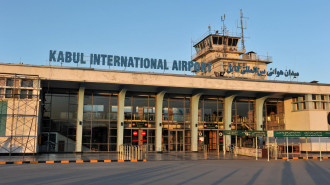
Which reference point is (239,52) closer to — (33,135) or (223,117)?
(223,117)

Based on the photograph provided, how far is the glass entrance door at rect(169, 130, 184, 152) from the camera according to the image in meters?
32.5

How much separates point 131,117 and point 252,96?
14954mm

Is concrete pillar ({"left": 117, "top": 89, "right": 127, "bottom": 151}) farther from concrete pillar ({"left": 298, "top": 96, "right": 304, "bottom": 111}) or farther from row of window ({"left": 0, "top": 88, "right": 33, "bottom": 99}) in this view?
concrete pillar ({"left": 298, "top": 96, "right": 304, "bottom": 111})

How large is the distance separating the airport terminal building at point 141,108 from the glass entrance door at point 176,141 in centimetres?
11

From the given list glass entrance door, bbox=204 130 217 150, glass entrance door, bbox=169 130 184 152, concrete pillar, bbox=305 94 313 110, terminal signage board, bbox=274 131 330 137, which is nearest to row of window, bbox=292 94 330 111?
concrete pillar, bbox=305 94 313 110

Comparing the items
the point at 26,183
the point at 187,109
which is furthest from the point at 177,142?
the point at 26,183

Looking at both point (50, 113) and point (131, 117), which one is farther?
point (131, 117)

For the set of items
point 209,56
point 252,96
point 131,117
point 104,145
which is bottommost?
point 104,145

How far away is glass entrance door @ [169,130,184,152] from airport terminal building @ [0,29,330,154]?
0.36ft

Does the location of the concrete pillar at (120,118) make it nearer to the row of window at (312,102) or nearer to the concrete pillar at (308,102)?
the row of window at (312,102)

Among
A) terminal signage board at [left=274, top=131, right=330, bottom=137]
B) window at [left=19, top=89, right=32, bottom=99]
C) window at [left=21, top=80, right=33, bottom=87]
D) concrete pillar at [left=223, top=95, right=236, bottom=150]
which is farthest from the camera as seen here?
concrete pillar at [left=223, top=95, right=236, bottom=150]

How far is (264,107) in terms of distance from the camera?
36.9 m

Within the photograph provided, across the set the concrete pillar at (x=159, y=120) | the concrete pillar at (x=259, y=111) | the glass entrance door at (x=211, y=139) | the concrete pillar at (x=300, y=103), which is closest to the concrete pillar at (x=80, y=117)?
the concrete pillar at (x=159, y=120)

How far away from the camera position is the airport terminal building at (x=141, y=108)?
25.5 metres
